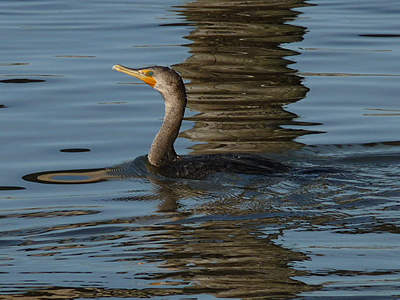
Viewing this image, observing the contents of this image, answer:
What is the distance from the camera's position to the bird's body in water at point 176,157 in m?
7.97

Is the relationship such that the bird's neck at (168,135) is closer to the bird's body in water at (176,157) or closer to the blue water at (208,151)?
the bird's body in water at (176,157)

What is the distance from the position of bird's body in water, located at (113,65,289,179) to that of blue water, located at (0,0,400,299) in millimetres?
187

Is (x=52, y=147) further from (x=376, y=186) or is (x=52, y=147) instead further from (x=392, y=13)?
(x=392, y=13)

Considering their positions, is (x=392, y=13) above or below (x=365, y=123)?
above

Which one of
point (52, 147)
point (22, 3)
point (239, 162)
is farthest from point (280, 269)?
point (22, 3)

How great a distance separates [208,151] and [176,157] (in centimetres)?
69

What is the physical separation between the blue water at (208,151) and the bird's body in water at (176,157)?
187 mm

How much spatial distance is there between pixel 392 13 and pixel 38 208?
45.5ft

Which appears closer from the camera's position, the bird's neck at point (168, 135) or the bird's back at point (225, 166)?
the bird's back at point (225, 166)

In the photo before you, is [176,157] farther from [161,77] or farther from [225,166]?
[161,77]

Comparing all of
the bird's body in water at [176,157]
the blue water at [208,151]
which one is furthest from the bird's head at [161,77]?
the blue water at [208,151]

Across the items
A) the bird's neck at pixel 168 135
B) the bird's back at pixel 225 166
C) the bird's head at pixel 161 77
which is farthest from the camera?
the bird's head at pixel 161 77

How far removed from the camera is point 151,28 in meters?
16.7

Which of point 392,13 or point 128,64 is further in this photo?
point 392,13
